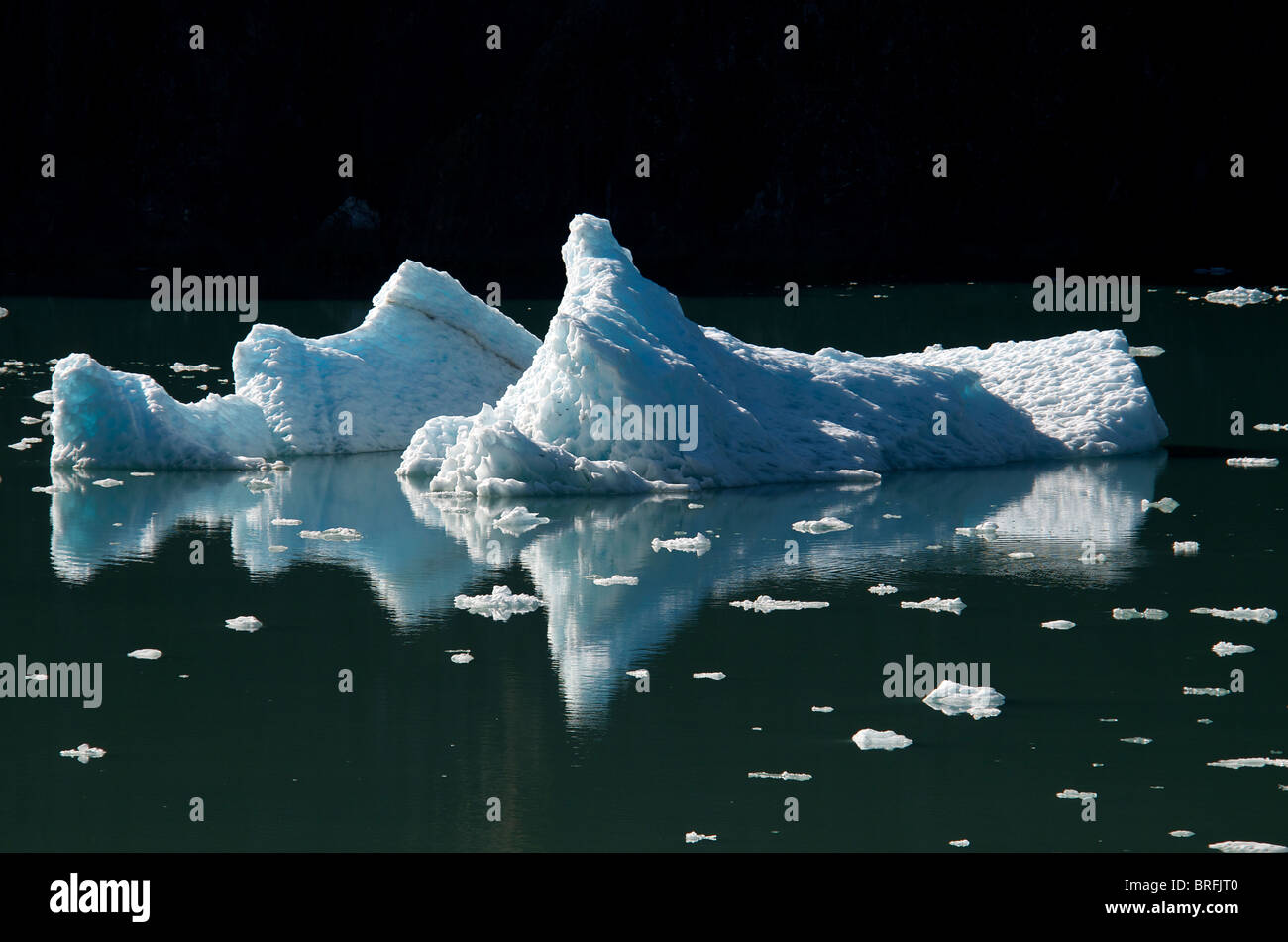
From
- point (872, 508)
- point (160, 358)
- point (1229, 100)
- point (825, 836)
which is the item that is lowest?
point (825, 836)

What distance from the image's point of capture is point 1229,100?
148 ft

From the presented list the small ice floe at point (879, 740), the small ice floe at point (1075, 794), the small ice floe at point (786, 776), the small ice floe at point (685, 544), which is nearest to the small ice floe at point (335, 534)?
the small ice floe at point (685, 544)

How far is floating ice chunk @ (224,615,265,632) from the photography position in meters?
9.21

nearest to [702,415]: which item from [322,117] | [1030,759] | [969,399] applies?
[969,399]

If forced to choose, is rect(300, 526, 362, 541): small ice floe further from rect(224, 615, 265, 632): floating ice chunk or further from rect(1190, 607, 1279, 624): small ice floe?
rect(1190, 607, 1279, 624): small ice floe

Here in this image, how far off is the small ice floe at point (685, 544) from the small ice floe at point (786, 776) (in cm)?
407

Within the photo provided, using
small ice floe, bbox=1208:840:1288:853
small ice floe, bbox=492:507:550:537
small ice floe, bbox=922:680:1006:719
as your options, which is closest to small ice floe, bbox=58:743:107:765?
small ice floe, bbox=922:680:1006:719

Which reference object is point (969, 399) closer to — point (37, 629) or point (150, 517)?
point (150, 517)

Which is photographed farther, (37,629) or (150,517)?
(150,517)

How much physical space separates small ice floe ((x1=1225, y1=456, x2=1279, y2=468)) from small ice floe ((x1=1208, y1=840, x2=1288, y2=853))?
27.6 feet

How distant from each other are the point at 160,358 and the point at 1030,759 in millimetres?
18309

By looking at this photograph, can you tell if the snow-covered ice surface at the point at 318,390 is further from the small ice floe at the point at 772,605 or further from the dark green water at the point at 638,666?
the small ice floe at the point at 772,605

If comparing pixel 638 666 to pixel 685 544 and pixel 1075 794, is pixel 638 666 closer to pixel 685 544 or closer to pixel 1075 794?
pixel 1075 794

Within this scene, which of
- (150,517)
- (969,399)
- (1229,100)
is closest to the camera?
(150,517)
